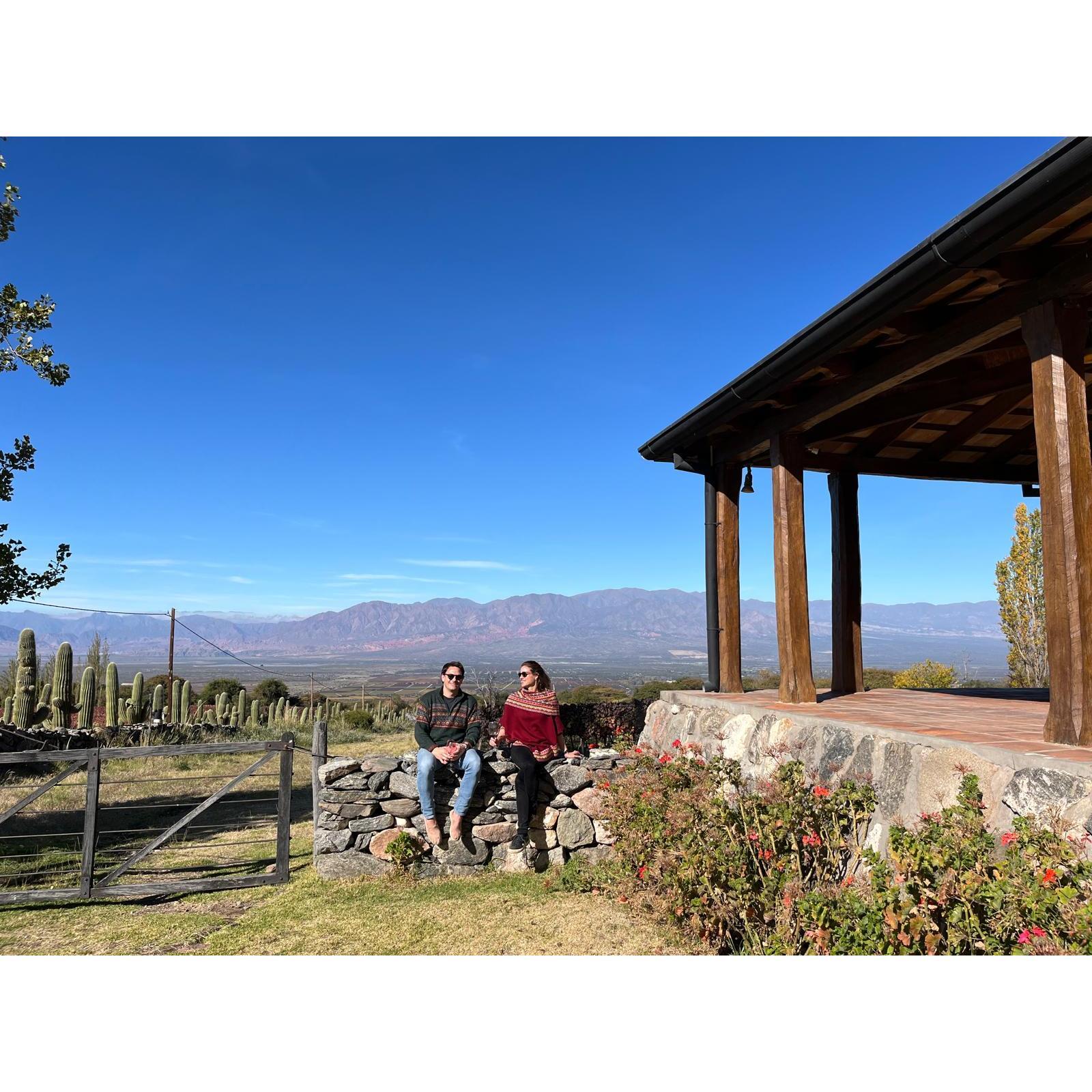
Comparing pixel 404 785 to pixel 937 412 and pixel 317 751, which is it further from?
pixel 937 412

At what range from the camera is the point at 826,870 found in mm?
3760

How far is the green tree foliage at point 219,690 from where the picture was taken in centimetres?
2033

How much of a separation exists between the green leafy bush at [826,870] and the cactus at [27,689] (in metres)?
11.6

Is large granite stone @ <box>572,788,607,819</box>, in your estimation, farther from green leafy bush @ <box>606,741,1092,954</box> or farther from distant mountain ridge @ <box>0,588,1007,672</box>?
distant mountain ridge @ <box>0,588,1007,672</box>

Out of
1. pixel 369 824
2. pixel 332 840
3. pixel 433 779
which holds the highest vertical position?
Answer: pixel 433 779

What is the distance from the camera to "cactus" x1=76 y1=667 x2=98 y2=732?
541 inches

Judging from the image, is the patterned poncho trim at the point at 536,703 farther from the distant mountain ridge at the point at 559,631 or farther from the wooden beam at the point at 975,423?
the distant mountain ridge at the point at 559,631

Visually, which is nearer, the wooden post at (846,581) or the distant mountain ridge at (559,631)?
the wooden post at (846,581)

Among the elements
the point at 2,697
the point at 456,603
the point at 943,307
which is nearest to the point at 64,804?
the point at 2,697

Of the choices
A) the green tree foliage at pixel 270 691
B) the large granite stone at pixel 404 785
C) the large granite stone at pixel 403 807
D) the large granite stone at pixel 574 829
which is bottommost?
the green tree foliage at pixel 270 691

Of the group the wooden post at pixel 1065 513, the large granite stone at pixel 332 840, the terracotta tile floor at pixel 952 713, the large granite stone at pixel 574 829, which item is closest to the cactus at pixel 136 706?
the large granite stone at pixel 332 840

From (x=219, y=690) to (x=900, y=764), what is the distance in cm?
2191

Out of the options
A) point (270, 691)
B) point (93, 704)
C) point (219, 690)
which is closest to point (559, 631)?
point (270, 691)

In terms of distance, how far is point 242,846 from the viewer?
6.85 meters
